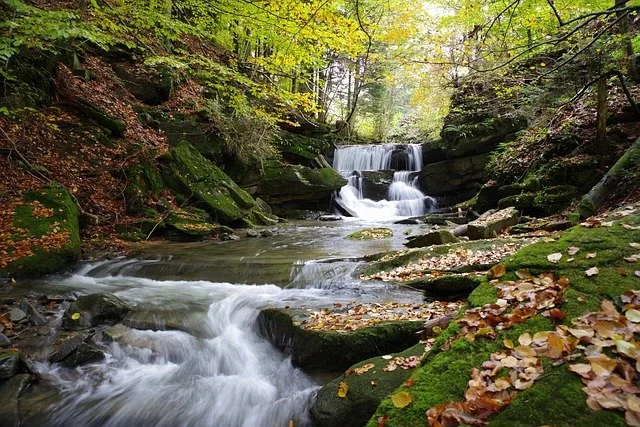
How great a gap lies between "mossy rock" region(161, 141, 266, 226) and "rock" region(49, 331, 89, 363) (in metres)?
7.28

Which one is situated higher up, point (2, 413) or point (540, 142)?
point (540, 142)

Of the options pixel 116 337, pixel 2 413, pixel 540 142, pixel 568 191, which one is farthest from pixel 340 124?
pixel 2 413

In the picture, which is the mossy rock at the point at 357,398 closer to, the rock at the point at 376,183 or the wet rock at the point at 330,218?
the wet rock at the point at 330,218

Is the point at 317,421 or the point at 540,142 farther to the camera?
the point at 540,142

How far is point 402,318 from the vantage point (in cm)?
425

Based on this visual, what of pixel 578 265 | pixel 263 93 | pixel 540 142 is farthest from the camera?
pixel 540 142

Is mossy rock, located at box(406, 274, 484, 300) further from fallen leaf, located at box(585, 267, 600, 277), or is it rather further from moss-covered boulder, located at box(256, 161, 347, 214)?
moss-covered boulder, located at box(256, 161, 347, 214)

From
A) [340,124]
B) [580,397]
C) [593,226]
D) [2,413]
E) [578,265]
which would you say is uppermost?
[340,124]

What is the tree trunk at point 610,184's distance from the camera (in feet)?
25.0

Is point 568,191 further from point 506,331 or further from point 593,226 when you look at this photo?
point 506,331

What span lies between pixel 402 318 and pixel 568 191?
8.20m

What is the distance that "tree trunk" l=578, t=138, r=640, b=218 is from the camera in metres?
7.62

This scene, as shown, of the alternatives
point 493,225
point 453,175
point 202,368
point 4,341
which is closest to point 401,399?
point 202,368

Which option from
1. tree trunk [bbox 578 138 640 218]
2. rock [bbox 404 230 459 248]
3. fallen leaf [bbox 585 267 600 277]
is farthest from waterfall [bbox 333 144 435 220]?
fallen leaf [bbox 585 267 600 277]
